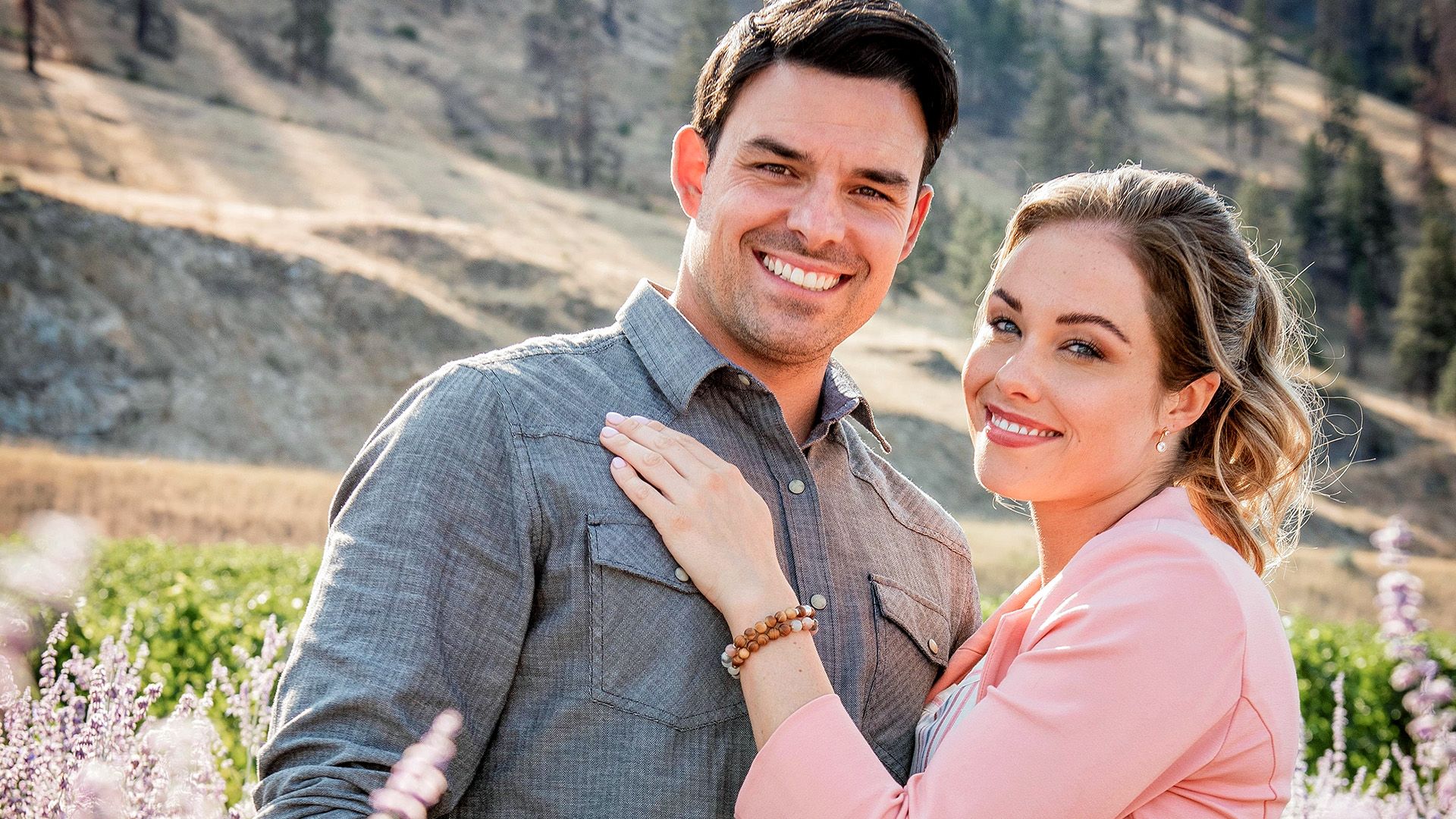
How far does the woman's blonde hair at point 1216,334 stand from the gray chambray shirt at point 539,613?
945 mm

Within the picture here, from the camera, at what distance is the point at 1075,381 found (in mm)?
2922

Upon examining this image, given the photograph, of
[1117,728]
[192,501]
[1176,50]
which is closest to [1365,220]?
[1176,50]

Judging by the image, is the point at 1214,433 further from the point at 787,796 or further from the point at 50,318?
the point at 50,318

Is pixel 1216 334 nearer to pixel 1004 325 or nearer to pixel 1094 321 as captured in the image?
pixel 1094 321

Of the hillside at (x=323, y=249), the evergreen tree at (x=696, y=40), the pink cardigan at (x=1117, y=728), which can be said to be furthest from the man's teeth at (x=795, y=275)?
the evergreen tree at (x=696, y=40)

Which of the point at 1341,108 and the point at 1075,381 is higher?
the point at 1341,108

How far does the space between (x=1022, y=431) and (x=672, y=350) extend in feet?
2.97

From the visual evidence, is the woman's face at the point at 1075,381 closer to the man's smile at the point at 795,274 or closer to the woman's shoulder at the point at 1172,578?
the woman's shoulder at the point at 1172,578

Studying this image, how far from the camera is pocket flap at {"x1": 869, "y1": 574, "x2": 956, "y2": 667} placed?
3.04 m

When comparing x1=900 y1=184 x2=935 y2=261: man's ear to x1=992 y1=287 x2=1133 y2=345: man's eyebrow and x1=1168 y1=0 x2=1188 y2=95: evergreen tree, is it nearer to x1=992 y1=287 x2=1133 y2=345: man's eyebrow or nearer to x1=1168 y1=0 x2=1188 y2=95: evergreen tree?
x1=992 y1=287 x2=1133 y2=345: man's eyebrow

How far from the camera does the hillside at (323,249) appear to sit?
27.9 metres

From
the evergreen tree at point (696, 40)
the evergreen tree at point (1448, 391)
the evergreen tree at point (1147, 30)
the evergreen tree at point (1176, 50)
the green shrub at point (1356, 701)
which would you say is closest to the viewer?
the green shrub at point (1356, 701)

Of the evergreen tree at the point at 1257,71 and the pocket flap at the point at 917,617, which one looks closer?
the pocket flap at the point at 917,617

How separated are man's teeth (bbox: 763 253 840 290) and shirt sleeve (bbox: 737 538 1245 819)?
1.07 m
